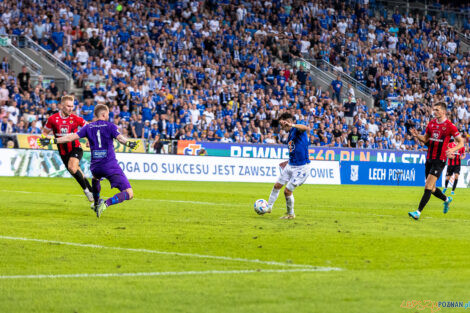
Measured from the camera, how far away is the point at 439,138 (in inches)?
667

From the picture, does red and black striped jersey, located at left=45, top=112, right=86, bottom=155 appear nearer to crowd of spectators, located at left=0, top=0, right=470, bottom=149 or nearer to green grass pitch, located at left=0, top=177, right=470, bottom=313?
green grass pitch, located at left=0, top=177, right=470, bottom=313

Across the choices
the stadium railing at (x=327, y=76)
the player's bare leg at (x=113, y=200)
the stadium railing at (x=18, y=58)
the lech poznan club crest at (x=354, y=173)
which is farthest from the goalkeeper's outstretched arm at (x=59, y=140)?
the stadium railing at (x=327, y=76)

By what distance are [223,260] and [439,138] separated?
890cm

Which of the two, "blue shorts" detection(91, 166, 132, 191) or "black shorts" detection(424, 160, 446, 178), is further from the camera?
"black shorts" detection(424, 160, 446, 178)

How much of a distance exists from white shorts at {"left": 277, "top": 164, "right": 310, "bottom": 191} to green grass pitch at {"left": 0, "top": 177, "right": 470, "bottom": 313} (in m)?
0.75

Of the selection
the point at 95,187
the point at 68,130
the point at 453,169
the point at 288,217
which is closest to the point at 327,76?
the point at 453,169

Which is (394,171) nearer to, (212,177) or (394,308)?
(212,177)

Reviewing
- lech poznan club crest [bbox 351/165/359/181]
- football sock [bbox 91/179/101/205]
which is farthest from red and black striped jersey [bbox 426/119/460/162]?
lech poznan club crest [bbox 351/165/359/181]

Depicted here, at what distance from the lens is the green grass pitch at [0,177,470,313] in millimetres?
6984

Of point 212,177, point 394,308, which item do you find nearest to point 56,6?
point 212,177

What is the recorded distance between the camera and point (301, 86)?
45.1 metres

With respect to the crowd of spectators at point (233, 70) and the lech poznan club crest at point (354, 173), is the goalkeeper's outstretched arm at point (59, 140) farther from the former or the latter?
the lech poznan club crest at point (354, 173)

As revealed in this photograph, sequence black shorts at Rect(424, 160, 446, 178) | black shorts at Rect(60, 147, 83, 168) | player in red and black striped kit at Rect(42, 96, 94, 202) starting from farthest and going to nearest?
black shorts at Rect(60, 147, 83, 168) → player in red and black striped kit at Rect(42, 96, 94, 202) → black shorts at Rect(424, 160, 446, 178)

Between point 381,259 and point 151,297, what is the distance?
3.81 m
